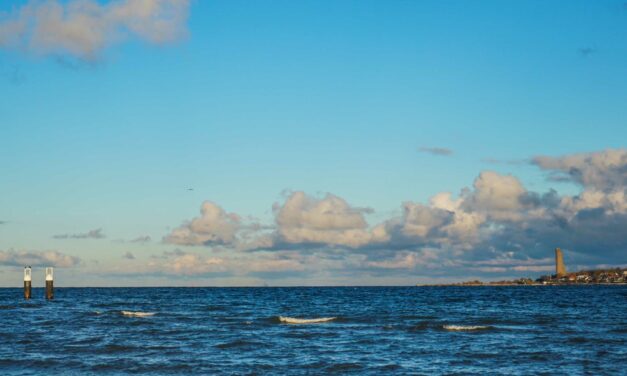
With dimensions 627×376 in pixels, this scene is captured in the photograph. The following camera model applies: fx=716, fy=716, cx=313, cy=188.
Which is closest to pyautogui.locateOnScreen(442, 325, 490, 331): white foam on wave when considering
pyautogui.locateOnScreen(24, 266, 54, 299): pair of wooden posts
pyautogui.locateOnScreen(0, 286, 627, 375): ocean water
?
pyautogui.locateOnScreen(0, 286, 627, 375): ocean water

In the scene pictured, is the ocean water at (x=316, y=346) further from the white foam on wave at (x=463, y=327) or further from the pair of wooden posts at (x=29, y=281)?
the pair of wooden posts at (x=29, y=281)

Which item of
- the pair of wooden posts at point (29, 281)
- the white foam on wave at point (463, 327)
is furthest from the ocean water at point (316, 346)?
the pair of wooden posts at point (29, 281)

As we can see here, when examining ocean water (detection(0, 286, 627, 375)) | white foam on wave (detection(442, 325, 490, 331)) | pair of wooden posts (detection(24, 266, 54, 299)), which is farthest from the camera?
pair of wooden posts (detection(24, 266, 54, 299))

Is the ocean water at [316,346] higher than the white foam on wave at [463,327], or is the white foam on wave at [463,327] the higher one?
the white foam on wave at [463,327]

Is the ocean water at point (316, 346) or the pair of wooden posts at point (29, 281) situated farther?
the pair of wooden posts at point (29, 281)

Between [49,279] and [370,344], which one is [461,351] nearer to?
[370,344]

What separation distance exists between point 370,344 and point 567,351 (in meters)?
11.8

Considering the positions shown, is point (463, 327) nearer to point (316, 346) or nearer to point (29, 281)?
point (316, 346)

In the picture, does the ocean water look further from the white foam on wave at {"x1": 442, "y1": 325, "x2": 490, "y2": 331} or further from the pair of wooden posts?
the pair of wooden posts

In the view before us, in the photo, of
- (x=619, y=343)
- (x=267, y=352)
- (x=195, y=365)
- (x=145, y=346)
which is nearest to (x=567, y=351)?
(x=619, y=343)

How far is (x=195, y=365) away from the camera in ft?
118

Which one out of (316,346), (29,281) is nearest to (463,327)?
(316,346)

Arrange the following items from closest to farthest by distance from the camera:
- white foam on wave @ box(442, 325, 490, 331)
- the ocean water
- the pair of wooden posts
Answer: the ocean water → white foam on wave @ box(442, 325, 490, 331) → the pair of wooden posts

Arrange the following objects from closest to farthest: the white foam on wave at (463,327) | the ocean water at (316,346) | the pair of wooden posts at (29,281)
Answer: the ocean water at (316,346) < the white foam on wave at (463,327) < the pair of wooden posts at (29,281)
